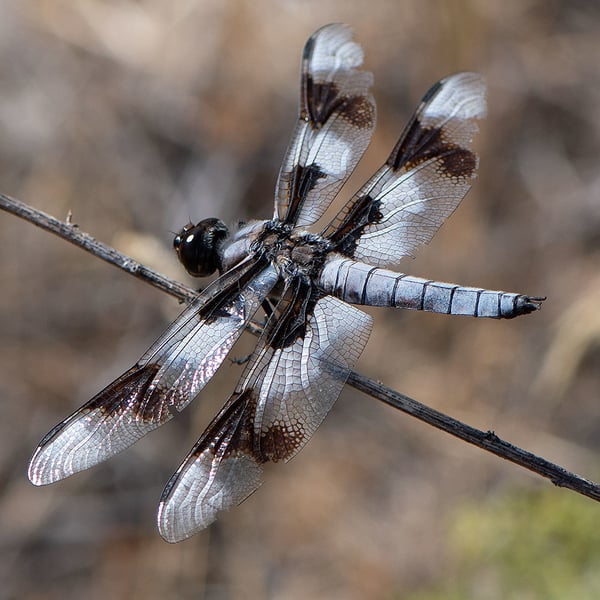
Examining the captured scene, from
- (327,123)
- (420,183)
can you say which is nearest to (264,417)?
(420,183)

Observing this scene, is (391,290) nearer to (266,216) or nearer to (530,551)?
(530,551)

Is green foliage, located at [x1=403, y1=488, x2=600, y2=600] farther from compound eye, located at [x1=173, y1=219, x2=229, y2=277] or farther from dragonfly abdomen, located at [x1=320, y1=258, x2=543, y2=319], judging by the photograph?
compound eye, located at [x1=173, y1=219, x2=229, y2=277]

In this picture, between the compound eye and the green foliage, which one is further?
the green foliage

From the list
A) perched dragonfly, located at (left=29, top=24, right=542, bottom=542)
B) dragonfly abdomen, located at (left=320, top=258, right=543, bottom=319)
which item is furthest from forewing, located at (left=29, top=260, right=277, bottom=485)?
dragonfly abdomen, located at (left=320, top=258, right=543, bottom=319)

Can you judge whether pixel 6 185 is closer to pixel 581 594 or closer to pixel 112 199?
pixel 112 199

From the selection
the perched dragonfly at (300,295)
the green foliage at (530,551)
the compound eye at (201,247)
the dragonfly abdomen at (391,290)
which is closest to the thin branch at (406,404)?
the perched dragonfly at (300,295)

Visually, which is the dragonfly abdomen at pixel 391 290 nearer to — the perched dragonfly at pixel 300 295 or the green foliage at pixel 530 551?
the perched dragonfly at pixel 300 295

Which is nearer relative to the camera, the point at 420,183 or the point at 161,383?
the point at 161,383
